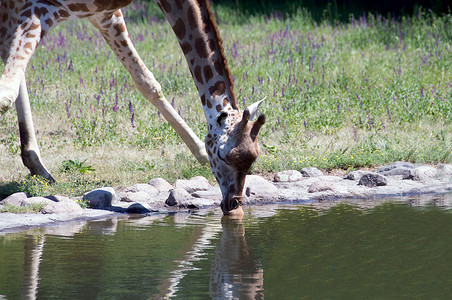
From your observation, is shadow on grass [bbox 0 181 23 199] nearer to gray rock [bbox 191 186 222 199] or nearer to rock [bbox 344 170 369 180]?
gray rock [bbox 191 186 222 199]

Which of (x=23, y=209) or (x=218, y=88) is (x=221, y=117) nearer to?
(x=218, y=88)

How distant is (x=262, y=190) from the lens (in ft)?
23.7

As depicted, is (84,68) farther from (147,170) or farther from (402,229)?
(402,229)

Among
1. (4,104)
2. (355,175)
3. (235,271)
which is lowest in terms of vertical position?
(235,271)

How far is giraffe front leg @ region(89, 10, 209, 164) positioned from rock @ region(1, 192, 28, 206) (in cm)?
202

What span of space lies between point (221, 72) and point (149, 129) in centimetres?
329

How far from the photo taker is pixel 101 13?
25.2 ft

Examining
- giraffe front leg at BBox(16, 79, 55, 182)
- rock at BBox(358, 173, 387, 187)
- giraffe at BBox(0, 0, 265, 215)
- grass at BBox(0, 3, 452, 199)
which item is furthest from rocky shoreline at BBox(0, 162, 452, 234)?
giraffe front leg at BBox(16, 79, 55, 182)

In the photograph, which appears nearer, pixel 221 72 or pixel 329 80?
pixel 221 72

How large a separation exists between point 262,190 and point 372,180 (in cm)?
112

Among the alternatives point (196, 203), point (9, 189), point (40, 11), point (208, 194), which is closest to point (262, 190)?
point (208, 194)

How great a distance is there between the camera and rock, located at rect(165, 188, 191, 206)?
23.0 feet

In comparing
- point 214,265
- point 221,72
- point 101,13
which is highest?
point 101,13

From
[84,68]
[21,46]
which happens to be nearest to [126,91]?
[84,68]
